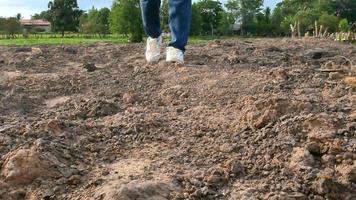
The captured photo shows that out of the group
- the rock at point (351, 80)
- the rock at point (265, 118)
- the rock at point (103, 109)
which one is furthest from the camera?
the rock at point (351, 80)

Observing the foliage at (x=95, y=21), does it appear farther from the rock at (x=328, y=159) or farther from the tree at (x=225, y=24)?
the rock at (x=328, y=159)

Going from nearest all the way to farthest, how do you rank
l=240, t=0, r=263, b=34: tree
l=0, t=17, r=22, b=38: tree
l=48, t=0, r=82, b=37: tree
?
l=0, t=17, r=22, b=38: tree → l=48, t=0, r=82, b=37: tree → l=240, t=0, r=263, b=34: tree

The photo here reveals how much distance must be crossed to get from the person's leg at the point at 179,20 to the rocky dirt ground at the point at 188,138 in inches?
18.4

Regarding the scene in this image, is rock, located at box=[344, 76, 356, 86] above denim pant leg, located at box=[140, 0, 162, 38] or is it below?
below

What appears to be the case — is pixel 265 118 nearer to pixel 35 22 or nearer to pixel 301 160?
pixel 301 160

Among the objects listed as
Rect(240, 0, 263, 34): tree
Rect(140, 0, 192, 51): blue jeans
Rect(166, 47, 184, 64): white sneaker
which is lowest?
Rect(166, 47, 184, 64): white sneaker

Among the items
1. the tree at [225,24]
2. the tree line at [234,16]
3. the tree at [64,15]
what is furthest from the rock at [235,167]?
the tree at [64,15]

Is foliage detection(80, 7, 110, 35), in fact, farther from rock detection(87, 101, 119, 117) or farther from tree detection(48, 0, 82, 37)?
rock detection(87, 101, 119, 117)

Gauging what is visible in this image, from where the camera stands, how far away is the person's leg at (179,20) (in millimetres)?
3824

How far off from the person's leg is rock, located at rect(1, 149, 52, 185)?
2.02 meters

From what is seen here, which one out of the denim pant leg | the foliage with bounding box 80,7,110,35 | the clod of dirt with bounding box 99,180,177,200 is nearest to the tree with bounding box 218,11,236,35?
the foliage with bounding box 80,7,110,35

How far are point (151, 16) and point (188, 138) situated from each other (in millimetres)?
2171

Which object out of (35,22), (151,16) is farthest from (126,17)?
(35,22)

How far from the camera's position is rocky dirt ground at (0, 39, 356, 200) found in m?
1.76
